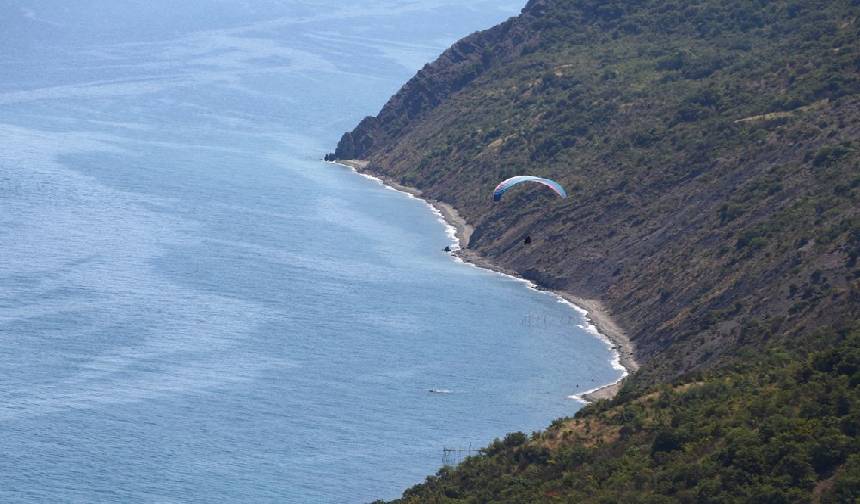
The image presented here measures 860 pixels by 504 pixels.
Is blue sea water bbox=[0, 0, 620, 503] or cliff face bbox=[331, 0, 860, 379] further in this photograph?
cliff face bbox=[331, 0, 860, 379]

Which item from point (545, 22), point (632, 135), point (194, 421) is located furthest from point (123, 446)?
point (545, 22)

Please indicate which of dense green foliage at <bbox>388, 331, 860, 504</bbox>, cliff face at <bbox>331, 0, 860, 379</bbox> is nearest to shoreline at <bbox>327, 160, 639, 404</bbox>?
cliff face at <bbox>331, 0, 860, 379</bbox>

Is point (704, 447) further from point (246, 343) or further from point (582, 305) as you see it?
point (582, 305)

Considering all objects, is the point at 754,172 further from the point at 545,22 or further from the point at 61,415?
the point at 545,22

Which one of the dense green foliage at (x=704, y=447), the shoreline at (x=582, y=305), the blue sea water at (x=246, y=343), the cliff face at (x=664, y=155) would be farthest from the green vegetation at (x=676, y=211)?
the blue sea water at (x=246, y=343)

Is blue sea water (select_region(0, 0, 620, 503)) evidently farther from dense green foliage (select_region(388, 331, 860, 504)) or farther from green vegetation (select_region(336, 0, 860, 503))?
dense green foliage (select_region(388, 331, 860, 504))

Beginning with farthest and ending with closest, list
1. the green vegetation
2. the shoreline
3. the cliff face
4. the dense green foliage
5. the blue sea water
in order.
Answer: the cliff face, the shoreline, the blue sea water, the green vegetation, the dense green foliage

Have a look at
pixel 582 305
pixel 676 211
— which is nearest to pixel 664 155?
pixel 676 211
